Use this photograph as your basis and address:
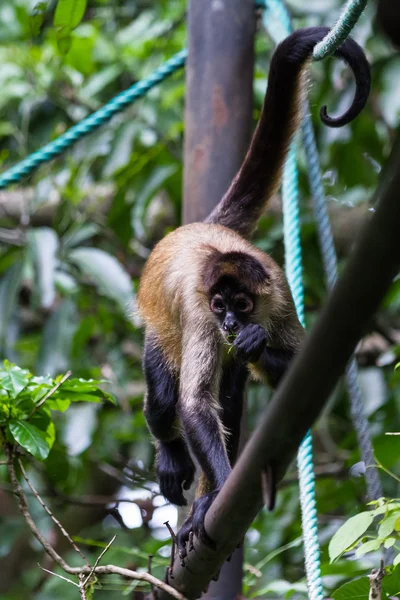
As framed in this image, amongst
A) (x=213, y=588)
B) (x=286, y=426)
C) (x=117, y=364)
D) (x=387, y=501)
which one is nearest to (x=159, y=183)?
(x=117, y=364)

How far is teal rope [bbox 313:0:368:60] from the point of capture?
232 cm

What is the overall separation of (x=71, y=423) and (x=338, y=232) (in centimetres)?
223

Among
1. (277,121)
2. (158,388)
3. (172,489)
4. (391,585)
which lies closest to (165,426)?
(158,388)

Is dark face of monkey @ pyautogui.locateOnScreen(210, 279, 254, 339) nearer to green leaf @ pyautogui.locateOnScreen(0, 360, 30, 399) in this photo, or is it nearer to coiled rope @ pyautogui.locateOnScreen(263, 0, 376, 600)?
coiled rope @ pyautogui.locateOnScreen(263, 0, 376, 600)

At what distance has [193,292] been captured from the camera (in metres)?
3.29

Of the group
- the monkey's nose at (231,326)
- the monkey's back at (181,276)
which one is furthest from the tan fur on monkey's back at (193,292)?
the monkey's nose at (231,326)

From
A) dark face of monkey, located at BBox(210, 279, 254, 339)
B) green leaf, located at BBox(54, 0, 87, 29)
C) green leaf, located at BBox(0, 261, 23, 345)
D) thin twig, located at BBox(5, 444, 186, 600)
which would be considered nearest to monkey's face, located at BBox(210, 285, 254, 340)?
dark face of monkey, located at BBox(210, 279, 254, 339)

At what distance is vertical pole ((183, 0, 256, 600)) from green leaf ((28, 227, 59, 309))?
4.10 ft

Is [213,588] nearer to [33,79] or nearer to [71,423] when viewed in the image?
[71,423]

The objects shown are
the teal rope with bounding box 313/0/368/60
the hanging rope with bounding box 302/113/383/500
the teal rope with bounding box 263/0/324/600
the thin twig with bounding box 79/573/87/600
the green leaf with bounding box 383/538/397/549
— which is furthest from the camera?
the hanging rope with bounding box 302/113/383/500

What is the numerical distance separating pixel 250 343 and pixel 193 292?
1.93ft

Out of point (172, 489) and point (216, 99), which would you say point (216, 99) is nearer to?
point (216, 99)

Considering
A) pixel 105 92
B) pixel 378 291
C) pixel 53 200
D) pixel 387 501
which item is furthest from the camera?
pixel 53 200

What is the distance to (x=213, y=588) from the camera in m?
3.23
